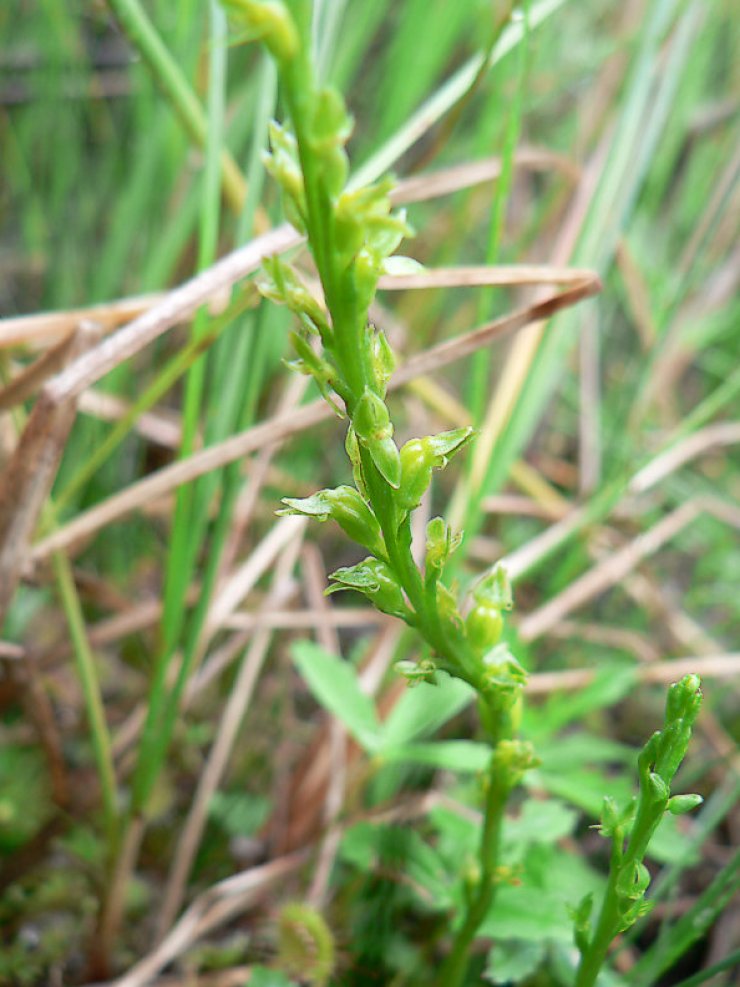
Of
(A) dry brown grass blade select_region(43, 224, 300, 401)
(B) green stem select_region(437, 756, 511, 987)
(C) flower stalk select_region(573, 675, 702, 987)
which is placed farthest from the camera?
(A) dry brown grass blade select_region(43, 224, 300, 401)

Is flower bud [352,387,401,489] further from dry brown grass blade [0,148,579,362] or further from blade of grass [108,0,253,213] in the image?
blade of grass [108,0,253,213]

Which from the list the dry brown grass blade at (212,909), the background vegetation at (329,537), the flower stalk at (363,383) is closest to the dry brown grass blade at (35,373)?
the background vegetation at (329,537)

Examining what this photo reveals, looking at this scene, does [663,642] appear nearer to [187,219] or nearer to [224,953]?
[224,953]

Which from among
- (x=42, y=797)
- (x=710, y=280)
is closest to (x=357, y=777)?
(x=42, y=797)

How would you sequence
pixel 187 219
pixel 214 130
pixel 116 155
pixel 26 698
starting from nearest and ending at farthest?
pixel 214 130 → pixel 26 698 → pixel 187 219 → pixel 116 155

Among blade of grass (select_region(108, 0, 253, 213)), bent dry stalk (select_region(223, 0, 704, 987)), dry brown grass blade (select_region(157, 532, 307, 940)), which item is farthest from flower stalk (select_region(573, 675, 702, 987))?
blade of grass (select_region(108, 0, 253, 213))
